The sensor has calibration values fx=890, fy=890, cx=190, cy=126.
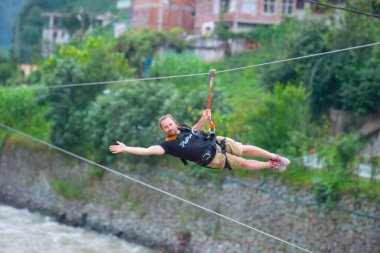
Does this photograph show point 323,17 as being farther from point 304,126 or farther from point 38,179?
point 38,179

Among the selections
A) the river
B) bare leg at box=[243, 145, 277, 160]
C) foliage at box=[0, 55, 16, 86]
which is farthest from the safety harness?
foliage at box=[0, 55, 16, 86]

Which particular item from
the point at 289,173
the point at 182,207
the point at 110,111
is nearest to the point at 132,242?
the point at 182,207

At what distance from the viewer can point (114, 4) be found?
5497 cm

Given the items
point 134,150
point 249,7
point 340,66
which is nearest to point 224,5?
point 249,7

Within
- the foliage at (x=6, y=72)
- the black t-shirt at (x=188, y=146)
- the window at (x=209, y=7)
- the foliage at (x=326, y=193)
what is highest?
the black t-shirt at (x=188, y=146)

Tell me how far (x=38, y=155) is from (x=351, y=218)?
12.9 metres

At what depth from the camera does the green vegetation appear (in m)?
18.2

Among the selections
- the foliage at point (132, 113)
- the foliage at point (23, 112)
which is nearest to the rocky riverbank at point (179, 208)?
the foliage at point (23, 112)

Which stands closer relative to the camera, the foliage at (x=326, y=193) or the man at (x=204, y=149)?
the man at (x=204, y=149)

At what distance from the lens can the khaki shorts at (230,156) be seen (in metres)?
9.45

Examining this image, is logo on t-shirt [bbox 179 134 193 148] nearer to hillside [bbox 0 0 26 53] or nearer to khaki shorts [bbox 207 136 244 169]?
khaki shorts [bbox 207 136 244 169]

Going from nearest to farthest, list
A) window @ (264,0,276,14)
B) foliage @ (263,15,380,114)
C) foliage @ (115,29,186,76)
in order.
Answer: foliage @ (263,15,380,114) → foliage @ (115,29,186,76) → window @ (264,0,276,14)

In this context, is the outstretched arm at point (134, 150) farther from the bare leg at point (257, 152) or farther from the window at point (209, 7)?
the window at point (209, 7)

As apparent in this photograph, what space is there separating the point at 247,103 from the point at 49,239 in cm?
601
